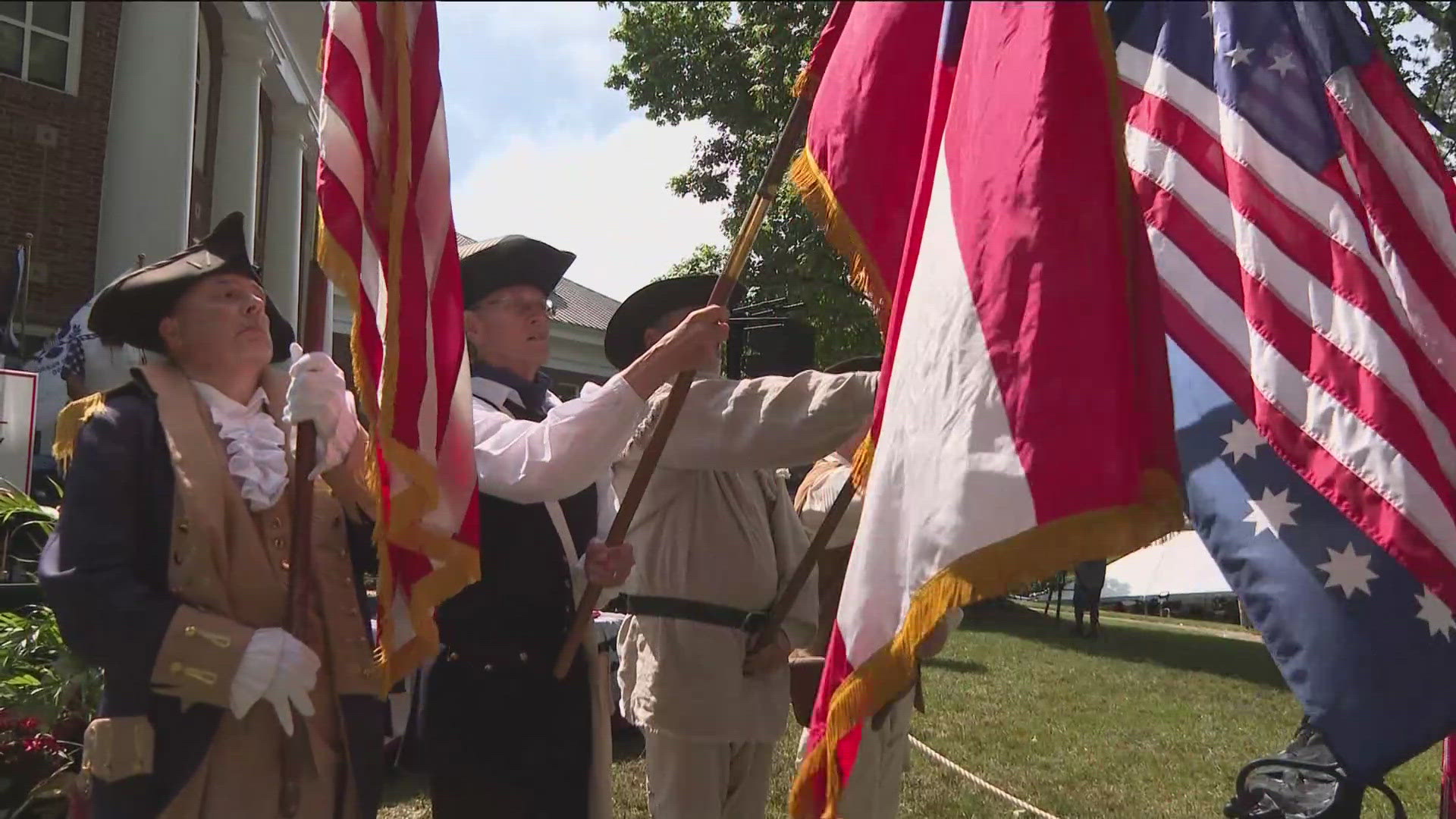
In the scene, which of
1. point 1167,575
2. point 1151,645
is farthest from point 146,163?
point 1167,575

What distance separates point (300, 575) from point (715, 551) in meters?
1.41

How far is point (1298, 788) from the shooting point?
384cm

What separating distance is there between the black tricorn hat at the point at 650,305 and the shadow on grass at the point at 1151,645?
36.4 ft

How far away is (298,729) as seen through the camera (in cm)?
232

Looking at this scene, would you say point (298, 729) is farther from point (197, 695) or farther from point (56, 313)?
point (56, 313)

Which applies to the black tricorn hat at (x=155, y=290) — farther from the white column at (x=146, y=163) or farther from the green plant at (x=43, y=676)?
the green plant at (x=43, y=676)

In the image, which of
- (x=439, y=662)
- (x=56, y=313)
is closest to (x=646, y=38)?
(x=56, y=313)

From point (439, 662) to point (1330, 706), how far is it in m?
2.21

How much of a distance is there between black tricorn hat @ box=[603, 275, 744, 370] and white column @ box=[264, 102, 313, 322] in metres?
3.98

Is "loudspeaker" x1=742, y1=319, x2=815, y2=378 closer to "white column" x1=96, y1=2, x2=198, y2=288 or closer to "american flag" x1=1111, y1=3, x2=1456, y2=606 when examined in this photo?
"american flag" x1=1111, y1=3, x2=1456, y2=606

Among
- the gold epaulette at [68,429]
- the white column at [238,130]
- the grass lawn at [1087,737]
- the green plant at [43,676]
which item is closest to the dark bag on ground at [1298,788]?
the grass lawn at [1087,737]

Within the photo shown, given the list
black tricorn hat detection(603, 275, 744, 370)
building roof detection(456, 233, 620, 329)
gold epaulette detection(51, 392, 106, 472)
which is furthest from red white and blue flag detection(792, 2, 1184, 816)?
building roof detection(456, 233, 620, 329)

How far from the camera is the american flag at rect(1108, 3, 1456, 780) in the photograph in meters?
2.66

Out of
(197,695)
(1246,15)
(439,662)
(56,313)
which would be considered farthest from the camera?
(56,313)
